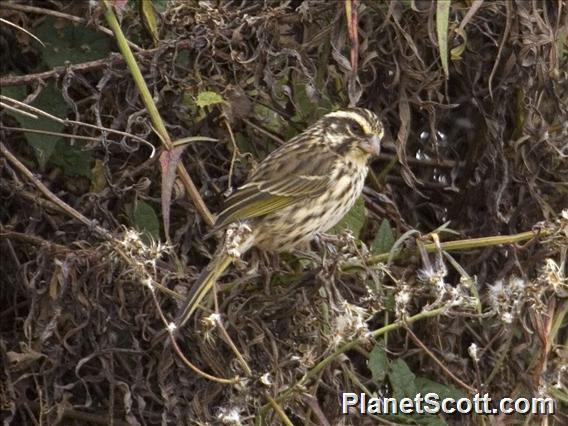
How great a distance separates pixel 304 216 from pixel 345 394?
2.07 feet

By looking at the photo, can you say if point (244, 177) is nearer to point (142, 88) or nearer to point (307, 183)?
point (307, 183)

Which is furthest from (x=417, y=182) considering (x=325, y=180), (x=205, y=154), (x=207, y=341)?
(x=207, y=341)

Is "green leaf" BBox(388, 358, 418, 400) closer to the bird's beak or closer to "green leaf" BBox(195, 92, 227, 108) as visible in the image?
the bird's beak

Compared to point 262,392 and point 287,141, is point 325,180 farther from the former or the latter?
point 262,392

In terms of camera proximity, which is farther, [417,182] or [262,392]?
[417,182]

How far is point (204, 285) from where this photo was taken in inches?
153

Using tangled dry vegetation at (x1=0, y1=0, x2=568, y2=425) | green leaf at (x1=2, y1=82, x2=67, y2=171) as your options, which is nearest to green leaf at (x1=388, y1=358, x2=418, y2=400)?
tangled dry vegetation at (x1=0, y1=0, x2=568, y2=425)

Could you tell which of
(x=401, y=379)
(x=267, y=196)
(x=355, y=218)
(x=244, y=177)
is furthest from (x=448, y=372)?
(x=244, y=177)

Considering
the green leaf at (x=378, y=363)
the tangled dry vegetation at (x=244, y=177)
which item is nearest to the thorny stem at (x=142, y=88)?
the tangled dry vegetation at (x=244, y=177)

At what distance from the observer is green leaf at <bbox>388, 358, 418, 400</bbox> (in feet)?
13.7

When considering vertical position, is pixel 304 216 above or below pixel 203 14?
below

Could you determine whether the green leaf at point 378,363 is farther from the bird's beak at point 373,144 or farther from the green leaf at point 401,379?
the bird's beak at point 373,144

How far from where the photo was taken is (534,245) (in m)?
4.25

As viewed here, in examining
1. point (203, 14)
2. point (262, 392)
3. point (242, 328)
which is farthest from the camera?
point (203, 14)
